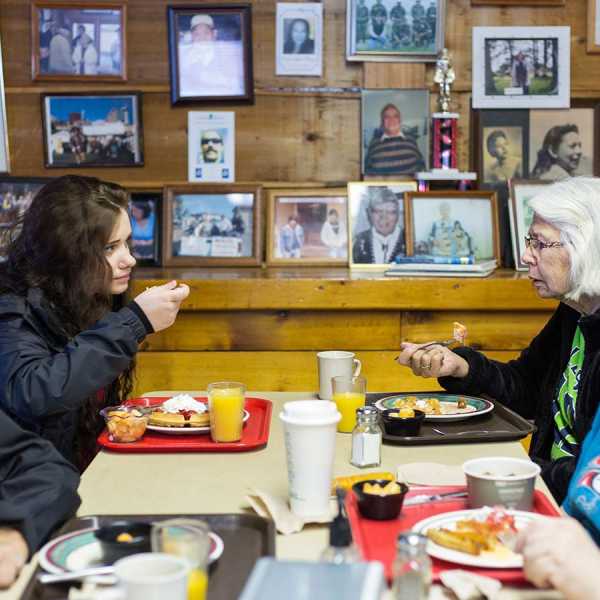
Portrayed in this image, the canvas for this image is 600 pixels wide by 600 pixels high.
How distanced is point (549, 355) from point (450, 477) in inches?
34.2

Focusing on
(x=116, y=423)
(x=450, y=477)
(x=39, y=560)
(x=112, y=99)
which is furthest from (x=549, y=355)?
(x=112, y=99)

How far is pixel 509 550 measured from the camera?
105 centimetres

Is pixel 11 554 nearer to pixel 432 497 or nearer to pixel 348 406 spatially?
pixel 432 497

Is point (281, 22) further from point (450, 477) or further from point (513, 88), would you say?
point (450, 477)

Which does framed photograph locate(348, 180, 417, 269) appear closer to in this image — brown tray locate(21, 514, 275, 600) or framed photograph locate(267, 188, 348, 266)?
framed photograph locate(267, 188, 348, 266)

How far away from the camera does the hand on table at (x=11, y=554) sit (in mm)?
1021

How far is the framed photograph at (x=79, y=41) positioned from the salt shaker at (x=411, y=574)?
273 centimetres

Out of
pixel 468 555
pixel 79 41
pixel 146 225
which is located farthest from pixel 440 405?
pixel 79 41

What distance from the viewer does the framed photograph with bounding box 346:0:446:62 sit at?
325 centimetres

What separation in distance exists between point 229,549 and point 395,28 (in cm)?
259

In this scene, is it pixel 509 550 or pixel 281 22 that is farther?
pixel 281 22

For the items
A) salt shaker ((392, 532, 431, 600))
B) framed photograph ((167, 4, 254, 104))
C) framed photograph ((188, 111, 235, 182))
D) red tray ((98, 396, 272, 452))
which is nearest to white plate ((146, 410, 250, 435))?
red tray ((98, 396, 272, 452))

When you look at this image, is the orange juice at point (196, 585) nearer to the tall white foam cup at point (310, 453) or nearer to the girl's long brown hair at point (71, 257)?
the tall white foam cup at point (310, 453)

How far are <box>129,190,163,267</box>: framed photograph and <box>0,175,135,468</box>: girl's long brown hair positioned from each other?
127cm
